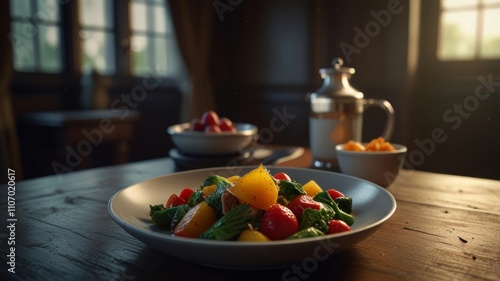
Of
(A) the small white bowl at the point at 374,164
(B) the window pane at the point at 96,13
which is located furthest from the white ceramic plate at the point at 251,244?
(B) the window pane at the point at 96,13

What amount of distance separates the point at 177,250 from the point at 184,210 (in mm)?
139

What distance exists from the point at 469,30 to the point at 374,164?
Result: 2.20 m

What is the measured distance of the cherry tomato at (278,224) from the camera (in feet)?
1.76

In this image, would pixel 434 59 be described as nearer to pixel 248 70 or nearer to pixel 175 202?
pixel 248 70

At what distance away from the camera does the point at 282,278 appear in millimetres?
529

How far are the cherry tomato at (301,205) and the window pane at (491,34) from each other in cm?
254

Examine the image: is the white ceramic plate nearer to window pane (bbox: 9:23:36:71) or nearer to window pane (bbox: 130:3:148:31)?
window pane (bbox: 9:23:36:71)

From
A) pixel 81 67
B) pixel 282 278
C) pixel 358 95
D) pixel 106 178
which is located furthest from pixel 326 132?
pixel 81 67

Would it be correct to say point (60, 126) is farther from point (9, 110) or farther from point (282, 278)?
point (282, 278)

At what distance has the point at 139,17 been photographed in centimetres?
348

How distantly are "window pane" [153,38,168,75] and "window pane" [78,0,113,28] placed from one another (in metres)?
0.46

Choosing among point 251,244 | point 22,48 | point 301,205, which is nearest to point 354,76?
point 22,48

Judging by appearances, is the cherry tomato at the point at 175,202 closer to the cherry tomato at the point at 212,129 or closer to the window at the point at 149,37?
the cherry tomato at the point at 212,129

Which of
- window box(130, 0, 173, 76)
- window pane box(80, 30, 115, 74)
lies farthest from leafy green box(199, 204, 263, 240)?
window box(130, 0, 173, 76)
